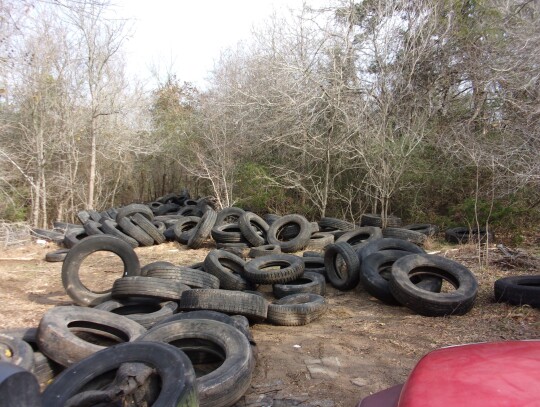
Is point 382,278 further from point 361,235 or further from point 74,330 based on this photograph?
point 74,330

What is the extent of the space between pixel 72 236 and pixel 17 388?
11824 millimetres

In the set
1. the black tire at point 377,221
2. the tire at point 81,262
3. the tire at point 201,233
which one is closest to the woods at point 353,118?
the black tire at point 377,221

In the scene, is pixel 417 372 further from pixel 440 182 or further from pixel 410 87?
pixel 410 87

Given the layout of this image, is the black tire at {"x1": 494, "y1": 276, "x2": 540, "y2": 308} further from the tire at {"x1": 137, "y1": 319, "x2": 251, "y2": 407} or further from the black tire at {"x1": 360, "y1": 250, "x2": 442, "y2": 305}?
the tire at {"x1": 137, "y1": 319, "x2": 251, "y2": 407}

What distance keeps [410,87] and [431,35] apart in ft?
7.06

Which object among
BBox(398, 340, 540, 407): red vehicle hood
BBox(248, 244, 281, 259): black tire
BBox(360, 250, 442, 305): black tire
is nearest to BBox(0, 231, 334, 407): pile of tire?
BBox(360, 250, 442, 305): black tire

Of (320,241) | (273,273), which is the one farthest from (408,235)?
(273,273)

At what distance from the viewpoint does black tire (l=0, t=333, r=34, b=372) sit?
3.72 metres

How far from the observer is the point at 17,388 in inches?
68.6

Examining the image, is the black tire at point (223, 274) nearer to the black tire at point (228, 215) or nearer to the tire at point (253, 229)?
the tire at point (253, 229)

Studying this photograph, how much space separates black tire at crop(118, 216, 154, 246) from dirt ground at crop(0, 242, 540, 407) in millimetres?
3476

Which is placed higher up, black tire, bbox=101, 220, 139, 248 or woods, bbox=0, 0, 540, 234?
woods, bbox=0, 0, 540, 234

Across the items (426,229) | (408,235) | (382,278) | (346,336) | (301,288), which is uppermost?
(426,229)

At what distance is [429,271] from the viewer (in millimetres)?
6883
